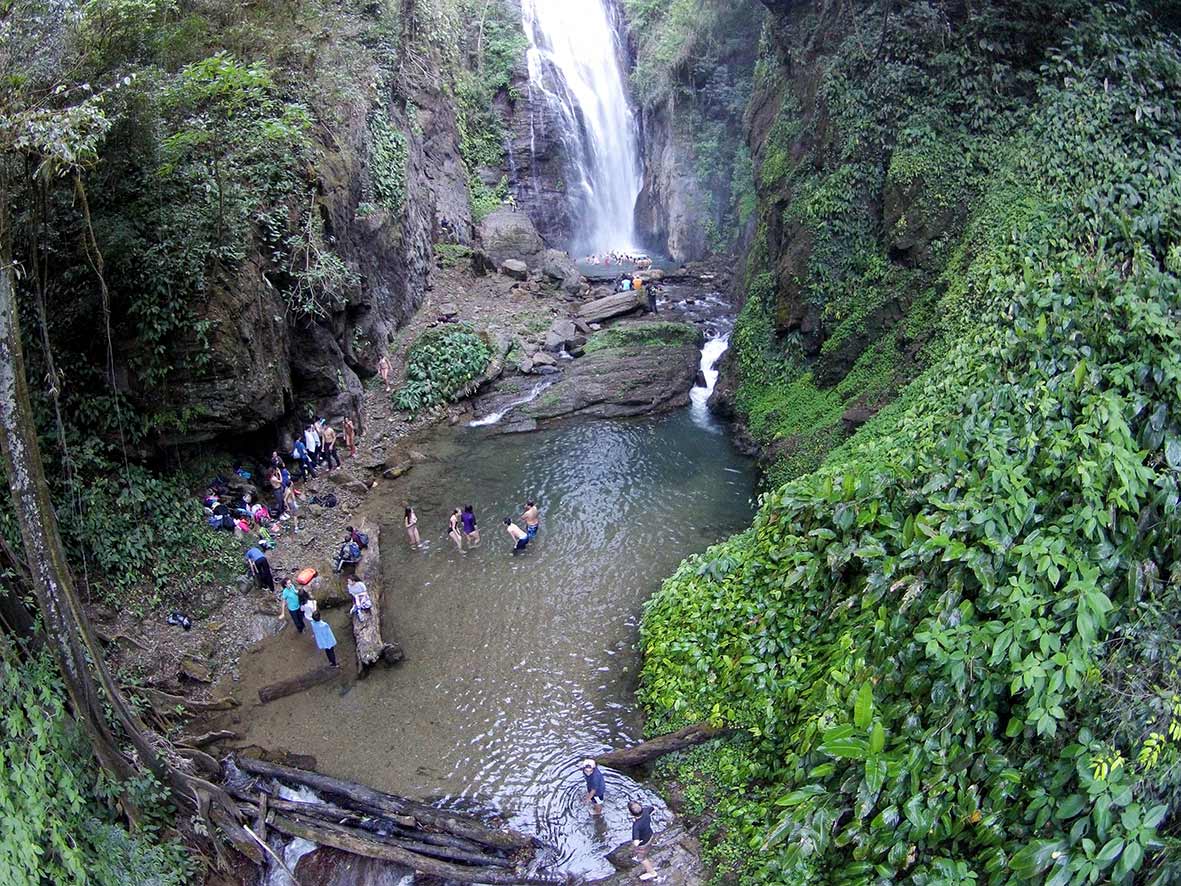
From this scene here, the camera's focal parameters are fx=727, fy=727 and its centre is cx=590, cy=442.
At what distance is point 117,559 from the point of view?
40.0ft

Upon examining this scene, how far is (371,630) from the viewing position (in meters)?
12.2

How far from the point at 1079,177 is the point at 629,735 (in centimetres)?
1253

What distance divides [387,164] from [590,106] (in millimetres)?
17403

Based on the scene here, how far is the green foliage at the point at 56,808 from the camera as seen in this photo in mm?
6543

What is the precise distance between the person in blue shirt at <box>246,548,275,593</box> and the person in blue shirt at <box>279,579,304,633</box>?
0.91 metres

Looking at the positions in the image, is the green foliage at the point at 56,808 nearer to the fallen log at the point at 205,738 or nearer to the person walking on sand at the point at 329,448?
the fallen log at the point at 205,738

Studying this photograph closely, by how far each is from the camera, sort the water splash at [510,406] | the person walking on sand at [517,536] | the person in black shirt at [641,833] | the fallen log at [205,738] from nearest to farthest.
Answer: the person in black shirt at [641,833] → the fallen log at [205,738] → the person walking on sand at [517,536] → the water splash at [510,406]

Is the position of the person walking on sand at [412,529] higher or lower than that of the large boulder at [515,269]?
lower

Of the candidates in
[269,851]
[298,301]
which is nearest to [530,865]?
[269,851]

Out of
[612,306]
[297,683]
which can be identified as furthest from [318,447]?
[612,306]

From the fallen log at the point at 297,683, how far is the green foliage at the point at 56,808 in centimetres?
290

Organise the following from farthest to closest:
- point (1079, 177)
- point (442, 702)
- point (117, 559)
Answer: point (1079, 177)
point (117, 559)
point (442, 702)

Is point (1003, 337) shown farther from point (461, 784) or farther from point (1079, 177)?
point (461, 784)

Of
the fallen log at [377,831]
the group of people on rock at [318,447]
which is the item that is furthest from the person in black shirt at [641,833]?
the group of people on rock at [318,447]
